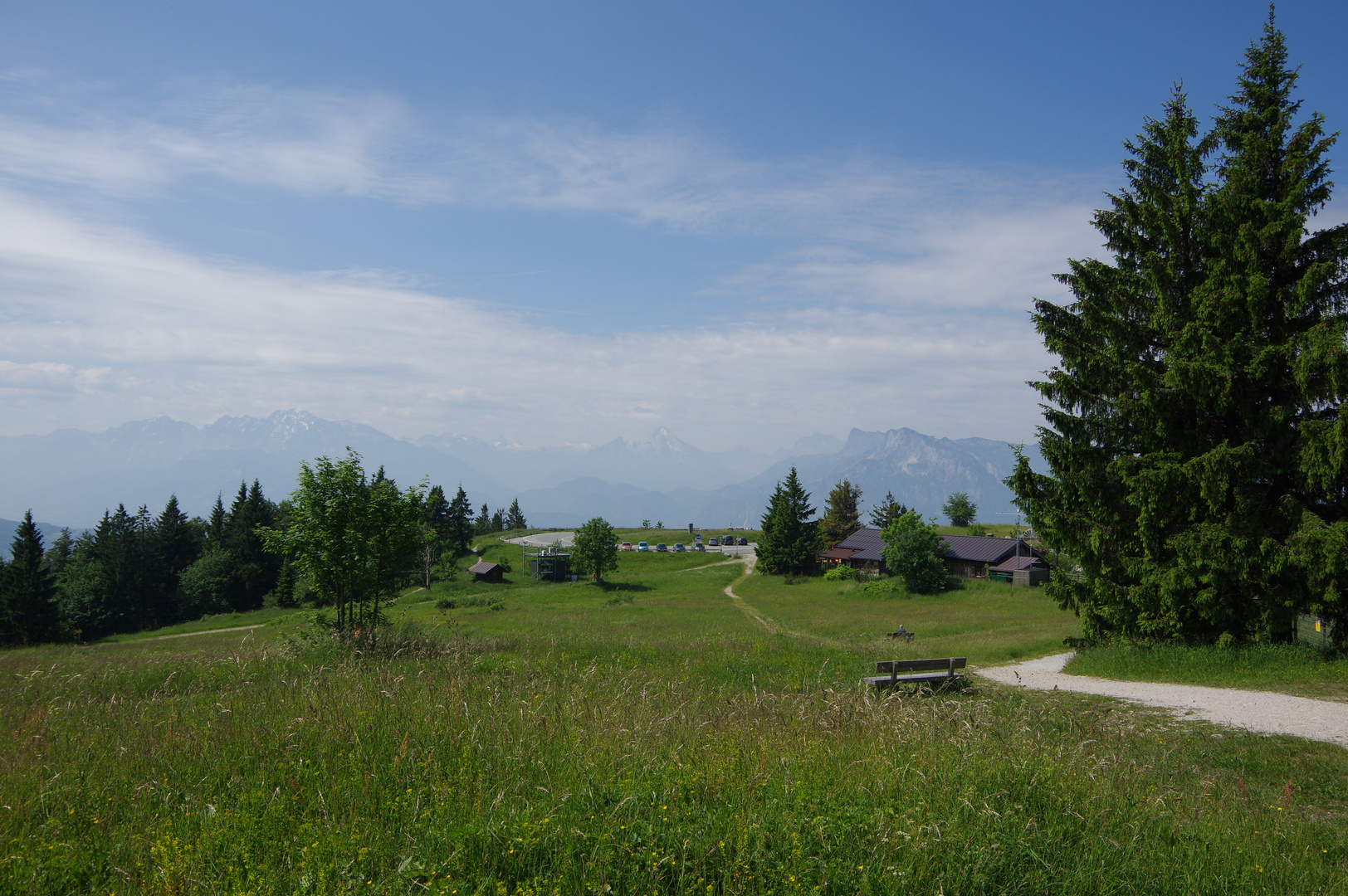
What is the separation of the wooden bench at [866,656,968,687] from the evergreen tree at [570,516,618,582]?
53337mm

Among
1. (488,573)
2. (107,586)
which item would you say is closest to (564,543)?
(488,573)

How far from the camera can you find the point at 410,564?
18562 mm

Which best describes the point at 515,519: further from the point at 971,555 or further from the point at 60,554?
the point at 971,555

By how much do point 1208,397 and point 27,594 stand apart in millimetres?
88216

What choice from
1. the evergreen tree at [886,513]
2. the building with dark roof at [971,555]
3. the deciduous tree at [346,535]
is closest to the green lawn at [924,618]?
the building with dark roof at [971,555]

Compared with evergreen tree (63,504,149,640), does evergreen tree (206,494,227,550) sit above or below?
above

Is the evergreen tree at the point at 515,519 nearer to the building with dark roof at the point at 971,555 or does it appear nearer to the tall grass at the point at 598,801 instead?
the building with dark roof at the point at 971,555

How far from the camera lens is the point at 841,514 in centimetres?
9231

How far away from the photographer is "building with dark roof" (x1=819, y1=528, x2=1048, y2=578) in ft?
210

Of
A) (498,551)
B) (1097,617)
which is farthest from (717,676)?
(498,551)

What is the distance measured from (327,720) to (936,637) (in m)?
25.7

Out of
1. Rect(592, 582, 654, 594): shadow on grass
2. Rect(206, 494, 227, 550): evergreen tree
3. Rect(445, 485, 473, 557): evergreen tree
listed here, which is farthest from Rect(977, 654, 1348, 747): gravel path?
Rect(445, 485, 473, 557): evergreen tree

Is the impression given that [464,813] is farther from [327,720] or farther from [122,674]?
[122,674]

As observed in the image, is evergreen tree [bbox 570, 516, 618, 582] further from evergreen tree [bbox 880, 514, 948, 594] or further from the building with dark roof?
evergreen tree [bbox 880, 514, 948, 594]
